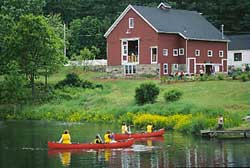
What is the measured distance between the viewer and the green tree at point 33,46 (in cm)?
7312

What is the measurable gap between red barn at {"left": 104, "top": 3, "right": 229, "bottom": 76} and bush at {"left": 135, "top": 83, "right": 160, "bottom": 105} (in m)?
21.5

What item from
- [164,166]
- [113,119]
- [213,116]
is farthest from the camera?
[113,119]

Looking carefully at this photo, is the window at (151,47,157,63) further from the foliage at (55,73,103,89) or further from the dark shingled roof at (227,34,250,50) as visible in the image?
the dark shingled roof at (227,34,250,50)

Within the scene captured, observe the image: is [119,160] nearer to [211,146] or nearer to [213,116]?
[211,146]

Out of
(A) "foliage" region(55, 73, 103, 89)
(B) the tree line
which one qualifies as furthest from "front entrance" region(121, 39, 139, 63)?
(A) "foliage" region(55, 73, 103, 89)

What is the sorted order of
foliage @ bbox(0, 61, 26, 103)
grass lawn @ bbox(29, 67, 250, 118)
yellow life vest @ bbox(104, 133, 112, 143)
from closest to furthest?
yellow life vest @ bbox(104, 133, 112, 143) < grass lawn @ bbox(29, 67, 250, 118) < foliage @ bbox(0, 61, 26, 103)

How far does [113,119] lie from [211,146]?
18648 mm

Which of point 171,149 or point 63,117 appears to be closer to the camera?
point 171,149

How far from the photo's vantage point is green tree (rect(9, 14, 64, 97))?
73.1 meters

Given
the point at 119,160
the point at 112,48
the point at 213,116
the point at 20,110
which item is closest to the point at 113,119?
the point at 213,116

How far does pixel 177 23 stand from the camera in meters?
84.6

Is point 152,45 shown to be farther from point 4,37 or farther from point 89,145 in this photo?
point 89,145

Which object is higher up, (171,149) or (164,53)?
(164,53)

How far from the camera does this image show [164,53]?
8188 cm
